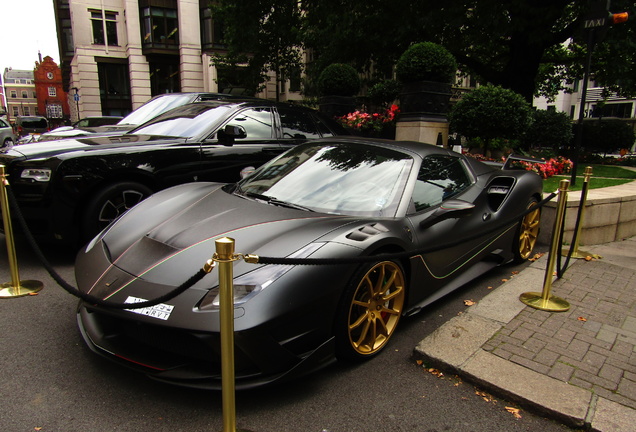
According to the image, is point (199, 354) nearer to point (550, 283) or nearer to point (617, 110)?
point (550, 283)

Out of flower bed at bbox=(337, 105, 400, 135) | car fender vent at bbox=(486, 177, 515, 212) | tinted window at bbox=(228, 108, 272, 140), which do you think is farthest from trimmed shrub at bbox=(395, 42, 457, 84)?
car fender vent at bbox=(486, 177, 515, 212)

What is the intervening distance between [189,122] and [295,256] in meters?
3.51

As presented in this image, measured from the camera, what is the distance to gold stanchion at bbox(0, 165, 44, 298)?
3.44 m

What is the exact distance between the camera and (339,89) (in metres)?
11.5

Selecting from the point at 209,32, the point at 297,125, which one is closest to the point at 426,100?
the point at 297,125

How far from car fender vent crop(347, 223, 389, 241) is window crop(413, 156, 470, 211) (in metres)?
0.51

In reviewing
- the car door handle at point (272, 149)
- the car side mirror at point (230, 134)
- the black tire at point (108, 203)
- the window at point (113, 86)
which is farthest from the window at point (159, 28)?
the black tire at point (108, 203)

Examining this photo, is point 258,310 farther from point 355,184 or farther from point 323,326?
point 355,184

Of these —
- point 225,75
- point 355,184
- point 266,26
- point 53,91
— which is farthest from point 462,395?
point 53,91

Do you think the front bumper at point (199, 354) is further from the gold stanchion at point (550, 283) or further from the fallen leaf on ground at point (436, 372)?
the gold stanchion at point (550, 283)

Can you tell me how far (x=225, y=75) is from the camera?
2447 cm

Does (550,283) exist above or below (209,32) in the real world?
below

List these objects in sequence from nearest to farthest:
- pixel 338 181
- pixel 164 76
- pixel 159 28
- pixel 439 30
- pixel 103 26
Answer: pixel 338 181 → pixel 439 30 → pixel 159 28 → pixel 103 26 → pixel 164 76

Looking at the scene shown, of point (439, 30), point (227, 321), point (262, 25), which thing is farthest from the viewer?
point (262, 25)
